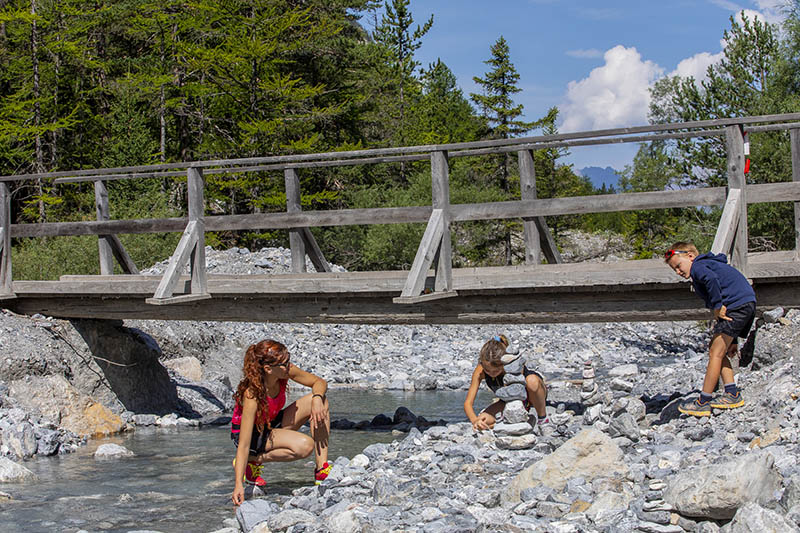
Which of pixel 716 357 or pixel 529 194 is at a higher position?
pixel 529 194

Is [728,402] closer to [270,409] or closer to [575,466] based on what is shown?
[575,466]

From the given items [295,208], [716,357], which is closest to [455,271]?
[295,208]

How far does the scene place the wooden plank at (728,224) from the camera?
800 centimetres

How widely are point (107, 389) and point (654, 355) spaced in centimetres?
1300

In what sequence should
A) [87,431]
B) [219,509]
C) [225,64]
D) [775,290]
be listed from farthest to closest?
[225,64] < [87,431] < [775,290] < [219,509]

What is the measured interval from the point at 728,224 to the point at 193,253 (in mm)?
5971

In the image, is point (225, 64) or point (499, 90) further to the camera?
point (499, 90)

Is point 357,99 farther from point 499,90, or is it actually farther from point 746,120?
point 746,120

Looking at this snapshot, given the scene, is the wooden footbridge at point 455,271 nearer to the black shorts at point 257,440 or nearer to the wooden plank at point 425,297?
the wooden plank at point 425,297

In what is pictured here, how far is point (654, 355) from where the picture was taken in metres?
21.1

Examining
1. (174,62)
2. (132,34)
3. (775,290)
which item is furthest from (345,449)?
→ (132,34)

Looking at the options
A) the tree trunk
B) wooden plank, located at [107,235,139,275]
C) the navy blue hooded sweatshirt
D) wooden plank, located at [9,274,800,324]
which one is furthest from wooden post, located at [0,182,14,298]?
the tree trunk

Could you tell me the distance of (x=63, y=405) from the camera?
1182cm

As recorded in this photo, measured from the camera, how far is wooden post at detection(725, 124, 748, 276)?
8281 mm
